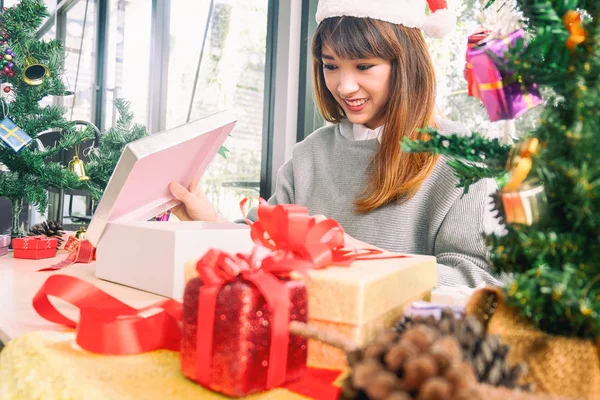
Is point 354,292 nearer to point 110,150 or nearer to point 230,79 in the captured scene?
point 110,150

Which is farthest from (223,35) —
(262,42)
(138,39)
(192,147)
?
(192,147)

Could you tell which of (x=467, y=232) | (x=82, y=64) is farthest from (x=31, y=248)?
(x=82, y=64)

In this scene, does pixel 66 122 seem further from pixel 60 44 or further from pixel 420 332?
pixel 420 332

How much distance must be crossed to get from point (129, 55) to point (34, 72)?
268 cm

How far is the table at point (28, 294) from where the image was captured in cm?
56

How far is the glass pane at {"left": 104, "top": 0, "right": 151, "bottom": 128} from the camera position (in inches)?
135

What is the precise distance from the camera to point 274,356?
384 mm

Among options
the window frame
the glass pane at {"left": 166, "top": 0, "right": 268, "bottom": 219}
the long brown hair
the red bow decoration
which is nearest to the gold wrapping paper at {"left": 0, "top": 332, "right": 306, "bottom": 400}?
the red bow decoration

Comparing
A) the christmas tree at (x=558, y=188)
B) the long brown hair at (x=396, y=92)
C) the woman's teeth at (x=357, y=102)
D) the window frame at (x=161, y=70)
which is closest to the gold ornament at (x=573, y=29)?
the christmas tree at (x=558, y=188)

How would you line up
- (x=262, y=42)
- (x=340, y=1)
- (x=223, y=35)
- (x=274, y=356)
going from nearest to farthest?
(x=274, y=356) → (x=340, y=1) → (x=262, y=42) → (x=223, y=35)

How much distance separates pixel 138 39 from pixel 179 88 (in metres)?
0.79

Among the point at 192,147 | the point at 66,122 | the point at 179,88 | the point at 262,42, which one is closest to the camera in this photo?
the point at 192,147

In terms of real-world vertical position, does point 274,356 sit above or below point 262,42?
below

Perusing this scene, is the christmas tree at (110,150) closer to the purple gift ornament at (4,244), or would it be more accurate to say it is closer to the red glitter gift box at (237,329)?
the purple gift ornament at (4,244)
